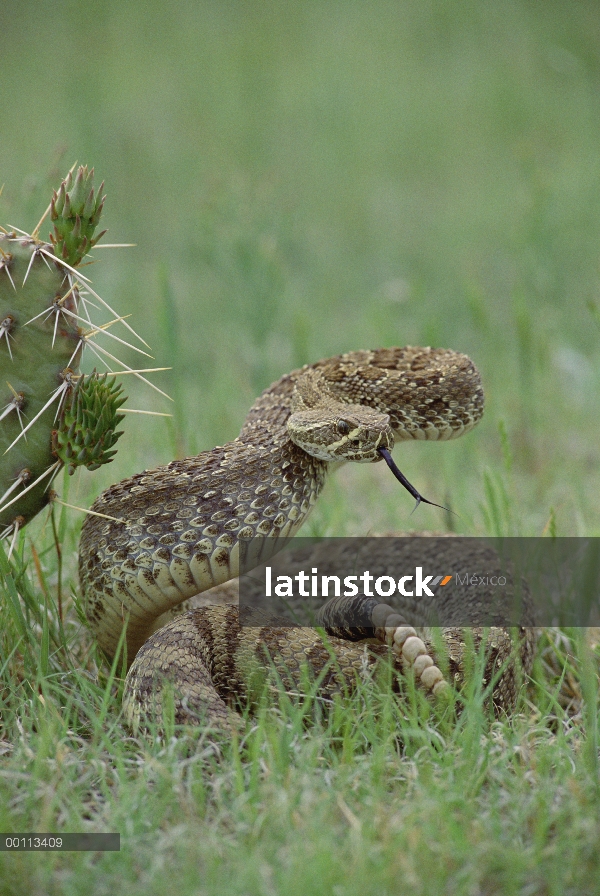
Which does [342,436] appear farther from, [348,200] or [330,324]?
[348,200]

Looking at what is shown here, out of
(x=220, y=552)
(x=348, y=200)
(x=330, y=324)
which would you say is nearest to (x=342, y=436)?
(x=220, y=552)

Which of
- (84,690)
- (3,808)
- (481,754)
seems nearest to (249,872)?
(3,808)

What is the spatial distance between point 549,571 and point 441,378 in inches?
49.0

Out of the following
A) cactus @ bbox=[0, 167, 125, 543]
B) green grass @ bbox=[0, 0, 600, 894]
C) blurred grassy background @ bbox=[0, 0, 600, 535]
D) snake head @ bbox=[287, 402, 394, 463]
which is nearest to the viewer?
green grass @ bbox=[0, 0, 600, 894]

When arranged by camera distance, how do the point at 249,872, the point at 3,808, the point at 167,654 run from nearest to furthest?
the point at 249,872
the point at 3,808
the point at 167,654

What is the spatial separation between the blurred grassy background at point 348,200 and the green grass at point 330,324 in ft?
0.15

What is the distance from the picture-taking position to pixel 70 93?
12.0 meters

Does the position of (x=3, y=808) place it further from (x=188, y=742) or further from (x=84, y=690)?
(x=84, y=690)

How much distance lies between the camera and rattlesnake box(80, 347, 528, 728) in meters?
3.56

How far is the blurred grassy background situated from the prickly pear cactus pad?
54.4 inches

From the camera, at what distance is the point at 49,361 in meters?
3.58

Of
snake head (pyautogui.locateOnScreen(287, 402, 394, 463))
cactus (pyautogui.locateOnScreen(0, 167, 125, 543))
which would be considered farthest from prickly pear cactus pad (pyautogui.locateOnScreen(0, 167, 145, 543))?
snake head (pyautogui.locateOnScreen(287, 402, 394, 463))

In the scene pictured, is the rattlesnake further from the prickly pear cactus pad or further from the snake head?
the prickly pear cactus pad

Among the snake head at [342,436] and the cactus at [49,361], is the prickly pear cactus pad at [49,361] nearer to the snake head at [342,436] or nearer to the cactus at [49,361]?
the cactus at [49,361]
